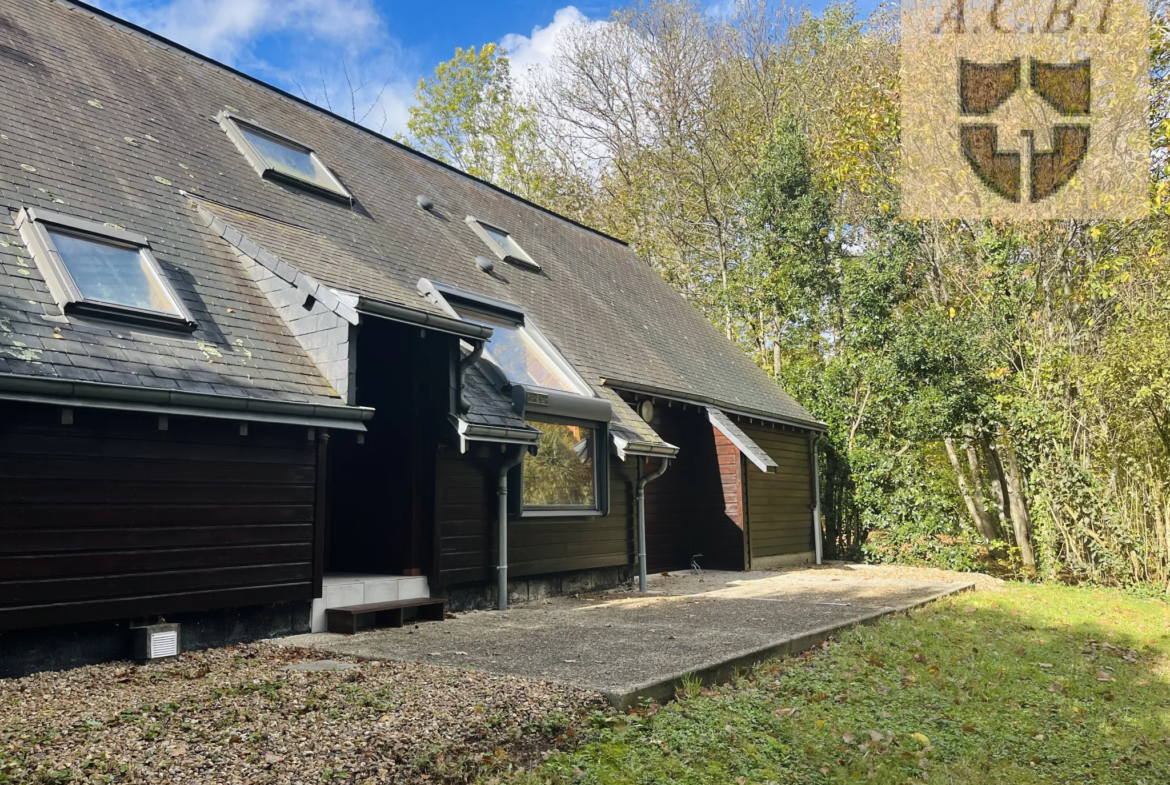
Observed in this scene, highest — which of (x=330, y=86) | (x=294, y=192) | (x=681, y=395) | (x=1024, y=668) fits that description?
(x=330, y=86)

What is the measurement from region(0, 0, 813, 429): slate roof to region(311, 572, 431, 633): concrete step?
1787 millimetres

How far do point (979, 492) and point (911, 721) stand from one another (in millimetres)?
11919

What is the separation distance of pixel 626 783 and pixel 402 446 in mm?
5055

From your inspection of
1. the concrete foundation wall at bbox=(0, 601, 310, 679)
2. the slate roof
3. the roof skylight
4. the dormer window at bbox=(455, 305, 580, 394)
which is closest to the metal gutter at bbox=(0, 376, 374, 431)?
the slate roof

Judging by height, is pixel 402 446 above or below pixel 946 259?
below

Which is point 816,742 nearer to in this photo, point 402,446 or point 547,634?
point 547,634

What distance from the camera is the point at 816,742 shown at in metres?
4.55

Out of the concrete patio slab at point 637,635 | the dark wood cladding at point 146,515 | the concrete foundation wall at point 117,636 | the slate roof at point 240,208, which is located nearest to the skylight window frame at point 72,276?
the slate roof at point 240,208

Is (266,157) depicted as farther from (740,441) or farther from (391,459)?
(740,441)

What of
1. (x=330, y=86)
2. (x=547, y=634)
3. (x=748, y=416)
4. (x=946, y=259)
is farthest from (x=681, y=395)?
(x=330, y=86)

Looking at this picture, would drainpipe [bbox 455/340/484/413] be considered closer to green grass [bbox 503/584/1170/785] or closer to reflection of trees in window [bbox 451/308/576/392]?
reflection of trees in window [bbox 451/308/576/392]

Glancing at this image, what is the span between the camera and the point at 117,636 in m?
5.71

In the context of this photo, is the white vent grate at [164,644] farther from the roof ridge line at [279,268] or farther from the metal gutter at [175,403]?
the roof ridge line at [279,268]

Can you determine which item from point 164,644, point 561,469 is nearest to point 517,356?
point 561,469
